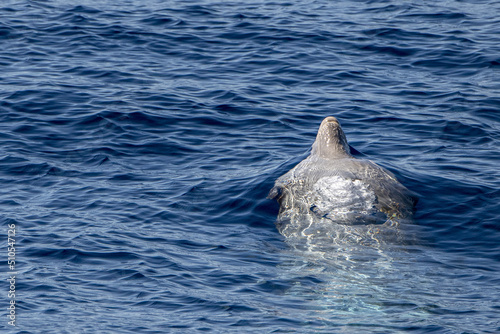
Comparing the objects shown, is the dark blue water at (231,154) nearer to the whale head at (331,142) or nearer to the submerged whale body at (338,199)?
the submerged whale body at (338,199)

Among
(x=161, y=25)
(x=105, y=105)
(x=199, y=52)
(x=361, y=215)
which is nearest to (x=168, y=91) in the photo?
(x=105, y=105)

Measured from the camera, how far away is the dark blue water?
36.3 feet

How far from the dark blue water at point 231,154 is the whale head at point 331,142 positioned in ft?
4.34

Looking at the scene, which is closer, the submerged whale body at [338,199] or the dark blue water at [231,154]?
the dark blue water at [231,154]

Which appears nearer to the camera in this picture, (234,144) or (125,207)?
(125,207)

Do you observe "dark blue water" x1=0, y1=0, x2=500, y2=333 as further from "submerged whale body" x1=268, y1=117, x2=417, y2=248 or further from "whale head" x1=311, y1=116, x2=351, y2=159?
"whale head" x1=311, y1=116, x2=351, y2=159

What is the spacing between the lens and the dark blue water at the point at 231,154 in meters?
11.1

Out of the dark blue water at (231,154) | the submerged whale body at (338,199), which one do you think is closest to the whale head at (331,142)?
the submerged whale body at (338,199)

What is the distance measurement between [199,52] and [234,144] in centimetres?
783

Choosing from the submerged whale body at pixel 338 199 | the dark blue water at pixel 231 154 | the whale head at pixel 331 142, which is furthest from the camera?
the whale head at pixel 331 142

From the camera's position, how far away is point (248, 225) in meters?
14.7

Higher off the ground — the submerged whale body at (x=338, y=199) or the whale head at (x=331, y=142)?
the whale head at (x=331, y=142)

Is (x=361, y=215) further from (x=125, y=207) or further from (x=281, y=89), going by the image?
(x=281, y=89)

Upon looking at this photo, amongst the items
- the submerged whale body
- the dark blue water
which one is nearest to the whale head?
the submerged whale body
